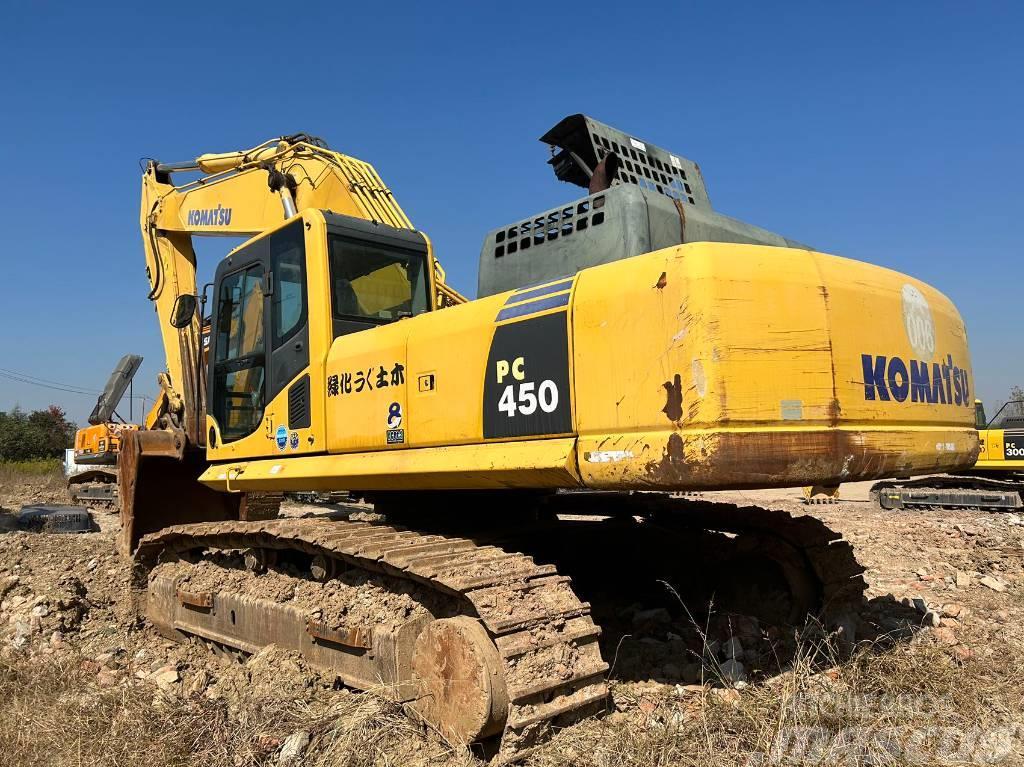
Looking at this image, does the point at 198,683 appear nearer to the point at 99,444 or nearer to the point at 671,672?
the point at 671,672

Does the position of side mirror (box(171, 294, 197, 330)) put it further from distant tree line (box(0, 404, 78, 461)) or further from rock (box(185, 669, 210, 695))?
distant tree line (box(0, 404, 78, 461))

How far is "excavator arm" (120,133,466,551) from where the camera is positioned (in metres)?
6.96

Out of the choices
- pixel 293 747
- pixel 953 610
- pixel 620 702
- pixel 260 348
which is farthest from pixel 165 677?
pixel 953 610

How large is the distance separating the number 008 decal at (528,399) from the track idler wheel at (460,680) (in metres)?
0.95

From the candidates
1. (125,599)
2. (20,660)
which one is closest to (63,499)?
(125,599)

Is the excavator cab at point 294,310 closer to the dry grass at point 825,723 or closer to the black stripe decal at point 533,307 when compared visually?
the black stripe decal at point 533,307

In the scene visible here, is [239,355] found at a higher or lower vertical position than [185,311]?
lower

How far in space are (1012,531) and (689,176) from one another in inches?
292

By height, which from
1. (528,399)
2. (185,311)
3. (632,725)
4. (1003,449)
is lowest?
(632,725)

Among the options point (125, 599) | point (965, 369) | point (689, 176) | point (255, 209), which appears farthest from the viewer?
point (255, 209)

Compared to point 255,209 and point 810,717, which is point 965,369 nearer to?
point 810,717

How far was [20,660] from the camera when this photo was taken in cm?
498

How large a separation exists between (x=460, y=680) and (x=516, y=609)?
378mm

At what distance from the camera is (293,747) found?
3.41 meters
